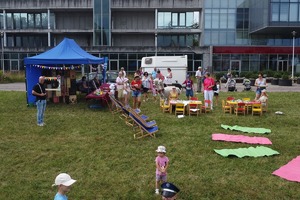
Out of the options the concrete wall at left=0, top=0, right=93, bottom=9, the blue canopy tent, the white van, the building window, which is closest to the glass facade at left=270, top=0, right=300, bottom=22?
the building window

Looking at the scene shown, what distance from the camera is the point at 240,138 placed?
9.61 m

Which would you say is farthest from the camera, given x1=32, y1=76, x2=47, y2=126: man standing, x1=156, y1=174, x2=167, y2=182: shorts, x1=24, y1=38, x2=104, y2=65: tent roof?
x1=24, y1=38, x2=104, y2=65: tent roof

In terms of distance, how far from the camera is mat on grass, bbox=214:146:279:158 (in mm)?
Result: 7957

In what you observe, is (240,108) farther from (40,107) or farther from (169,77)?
(40,107)

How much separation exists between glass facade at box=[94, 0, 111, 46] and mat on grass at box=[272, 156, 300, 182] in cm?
4505

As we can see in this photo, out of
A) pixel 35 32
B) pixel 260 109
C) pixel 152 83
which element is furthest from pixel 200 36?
pixel 260 109

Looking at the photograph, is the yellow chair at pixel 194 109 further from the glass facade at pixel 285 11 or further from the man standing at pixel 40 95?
the glass facade at pixel 285 11

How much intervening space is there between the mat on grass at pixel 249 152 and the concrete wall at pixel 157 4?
145 ft

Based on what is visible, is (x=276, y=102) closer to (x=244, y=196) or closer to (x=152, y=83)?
(x=152, y=83)

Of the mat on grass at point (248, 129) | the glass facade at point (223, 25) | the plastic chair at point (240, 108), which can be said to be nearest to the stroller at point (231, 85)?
the plastic chair at point (240, 108)

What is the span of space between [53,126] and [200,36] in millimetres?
42240

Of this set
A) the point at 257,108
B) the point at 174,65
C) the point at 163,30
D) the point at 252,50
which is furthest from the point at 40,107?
the point at 163,30

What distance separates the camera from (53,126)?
37.2 ft

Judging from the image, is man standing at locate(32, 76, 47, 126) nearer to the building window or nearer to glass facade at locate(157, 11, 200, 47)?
glass facade at locate(157, 11, 200, 47)
